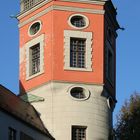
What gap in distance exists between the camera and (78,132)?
51750mm

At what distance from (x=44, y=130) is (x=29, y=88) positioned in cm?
442

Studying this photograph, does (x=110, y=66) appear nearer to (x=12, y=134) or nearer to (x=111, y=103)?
(x=111, y=103)

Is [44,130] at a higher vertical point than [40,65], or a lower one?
lower

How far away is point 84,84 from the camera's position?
52.9 m

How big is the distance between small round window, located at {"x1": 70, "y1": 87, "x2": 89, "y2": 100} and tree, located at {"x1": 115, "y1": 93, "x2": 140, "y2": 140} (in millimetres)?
2790

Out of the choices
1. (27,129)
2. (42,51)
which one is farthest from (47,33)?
(27,129)

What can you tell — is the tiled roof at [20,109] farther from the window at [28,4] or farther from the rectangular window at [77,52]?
the window at [28,4]

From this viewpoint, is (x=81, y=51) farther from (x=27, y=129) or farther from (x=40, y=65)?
(x=27, y=129)

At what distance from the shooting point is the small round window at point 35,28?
55.2m

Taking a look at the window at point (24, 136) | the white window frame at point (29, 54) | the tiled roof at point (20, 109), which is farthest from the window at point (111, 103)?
the window at point (24, 136)

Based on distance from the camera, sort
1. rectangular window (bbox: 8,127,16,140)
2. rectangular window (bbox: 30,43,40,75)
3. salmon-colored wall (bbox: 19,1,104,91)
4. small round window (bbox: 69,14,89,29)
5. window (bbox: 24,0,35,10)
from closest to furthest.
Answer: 1. rectangular window (bbox: 8,127,16,140)
2. salmon-colored wall (bbox: 19,1,104,91)
3. small round window (bbox: 69,14,89,29)
4. rectangular window (bbox: 30,43,40,75)
5. window (bbox: 24,0,35,10)

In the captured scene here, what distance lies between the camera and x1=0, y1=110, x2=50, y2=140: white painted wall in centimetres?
4434

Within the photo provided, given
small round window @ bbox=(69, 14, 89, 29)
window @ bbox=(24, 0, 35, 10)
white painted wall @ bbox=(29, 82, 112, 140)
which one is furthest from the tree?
window @ bbox=(24, 0, 35, 10)

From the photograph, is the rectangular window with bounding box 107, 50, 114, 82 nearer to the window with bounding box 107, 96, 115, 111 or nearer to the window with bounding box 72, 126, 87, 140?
the window with bounding box 107, 96, 115, 111
